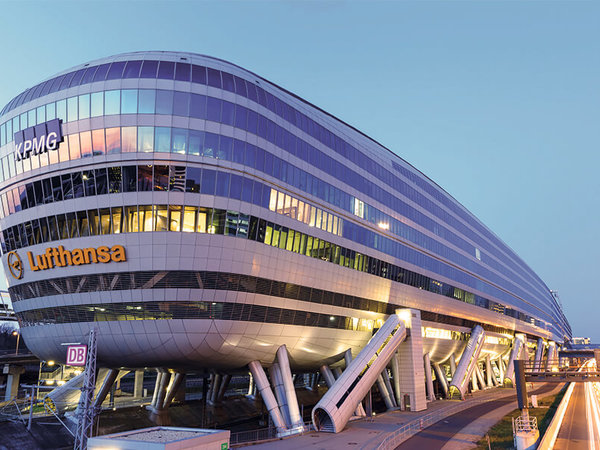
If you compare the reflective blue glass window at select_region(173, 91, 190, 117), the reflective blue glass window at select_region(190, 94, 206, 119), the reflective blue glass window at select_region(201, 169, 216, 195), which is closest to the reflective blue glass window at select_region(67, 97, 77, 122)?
the reflective blue glass window at select_region(173, 91, 190, 117)

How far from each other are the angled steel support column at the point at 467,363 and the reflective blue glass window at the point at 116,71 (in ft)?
198

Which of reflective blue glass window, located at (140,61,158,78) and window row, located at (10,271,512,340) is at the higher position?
reflective blue glass window, located at (140,61,158,78)

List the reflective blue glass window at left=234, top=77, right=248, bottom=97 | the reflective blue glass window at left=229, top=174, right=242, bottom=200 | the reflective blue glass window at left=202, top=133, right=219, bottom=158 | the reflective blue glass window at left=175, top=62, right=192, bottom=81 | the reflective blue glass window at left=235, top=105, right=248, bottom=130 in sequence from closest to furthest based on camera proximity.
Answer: the reflective blue glass window at left=202, top=133, right=219, bottom=158 → the reflective blue glass window at left=175, top=62, right=192, bottom=81 → the reflective blue glass window at left=229, top=174, right=242, bottom=200 → the reflective blue glass window at left=235, top=105, right=248, bottom=130 → the reflective blue glass window at left=234, top=77, right=248, bottom=97

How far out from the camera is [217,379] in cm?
6300

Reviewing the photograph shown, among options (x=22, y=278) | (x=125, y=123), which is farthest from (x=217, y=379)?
(x=125, y=123)

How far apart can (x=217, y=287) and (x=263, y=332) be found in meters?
6.43

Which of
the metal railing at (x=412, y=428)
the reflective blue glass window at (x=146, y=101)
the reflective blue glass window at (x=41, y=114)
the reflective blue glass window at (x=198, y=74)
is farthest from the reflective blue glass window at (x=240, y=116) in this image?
the metal railing at (x=412, y=428)

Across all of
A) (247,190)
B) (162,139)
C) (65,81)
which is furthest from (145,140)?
(65,81)

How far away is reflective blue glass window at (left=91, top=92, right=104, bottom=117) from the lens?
33.6 meters

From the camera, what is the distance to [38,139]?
3550 cm

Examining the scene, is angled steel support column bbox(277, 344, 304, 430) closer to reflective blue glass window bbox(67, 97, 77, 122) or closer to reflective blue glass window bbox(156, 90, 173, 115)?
reflective blue glass window bbox(156, 90, 173, 115)

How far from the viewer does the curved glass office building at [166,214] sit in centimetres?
3325

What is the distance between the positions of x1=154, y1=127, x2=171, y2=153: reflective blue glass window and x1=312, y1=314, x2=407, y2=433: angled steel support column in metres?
23.5

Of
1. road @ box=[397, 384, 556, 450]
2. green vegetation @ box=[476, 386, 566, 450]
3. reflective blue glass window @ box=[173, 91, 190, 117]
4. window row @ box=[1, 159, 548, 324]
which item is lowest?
road @ box=[397, 384, 556, 450]
